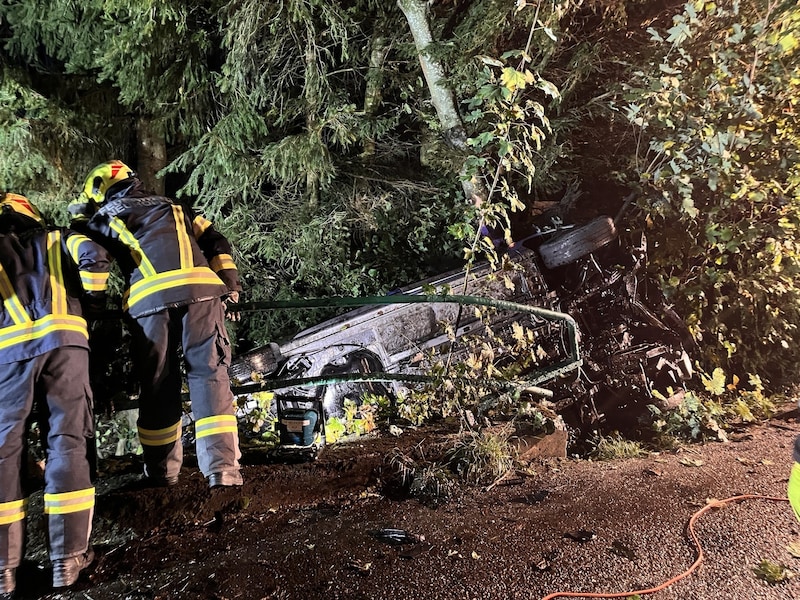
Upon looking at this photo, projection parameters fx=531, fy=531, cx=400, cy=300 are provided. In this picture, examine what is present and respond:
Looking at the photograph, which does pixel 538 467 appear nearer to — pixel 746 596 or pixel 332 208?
pixel 746 596

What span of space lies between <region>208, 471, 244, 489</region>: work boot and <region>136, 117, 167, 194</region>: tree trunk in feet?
20.6

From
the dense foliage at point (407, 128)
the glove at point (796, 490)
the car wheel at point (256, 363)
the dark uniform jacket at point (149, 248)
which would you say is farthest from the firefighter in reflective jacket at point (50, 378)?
the dense foliage at point (407, 128)

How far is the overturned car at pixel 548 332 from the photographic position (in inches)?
221

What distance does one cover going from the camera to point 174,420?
10.0ft

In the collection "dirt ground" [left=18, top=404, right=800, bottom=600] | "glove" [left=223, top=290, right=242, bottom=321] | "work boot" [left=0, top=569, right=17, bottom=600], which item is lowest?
"dirt ground" [left=18, top=404, right=800, bottom=600]

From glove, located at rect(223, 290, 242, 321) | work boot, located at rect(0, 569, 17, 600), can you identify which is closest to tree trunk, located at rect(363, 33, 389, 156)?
glove, located at rect(223, 290, 242, 321)

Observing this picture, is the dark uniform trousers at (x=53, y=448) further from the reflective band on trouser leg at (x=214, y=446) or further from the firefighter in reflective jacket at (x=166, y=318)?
the reflective band on trouser leg at (x=214, y=446)

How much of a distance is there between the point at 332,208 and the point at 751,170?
537 centimetres

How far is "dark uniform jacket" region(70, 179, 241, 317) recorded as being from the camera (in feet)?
9.49

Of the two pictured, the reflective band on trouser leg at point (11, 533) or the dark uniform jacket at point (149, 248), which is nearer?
the reflective band on trouser leg at point (11, 533)

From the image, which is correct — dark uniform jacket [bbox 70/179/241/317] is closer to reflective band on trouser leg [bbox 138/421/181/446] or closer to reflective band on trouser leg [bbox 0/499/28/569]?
reflective band on trouser leg [bbox 138/421/181/446]

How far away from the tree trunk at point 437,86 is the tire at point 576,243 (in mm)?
1161

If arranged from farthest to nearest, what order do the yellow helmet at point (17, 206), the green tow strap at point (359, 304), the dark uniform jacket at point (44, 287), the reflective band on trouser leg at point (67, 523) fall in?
the green tow strap at point (359, 304)
the yellow helmet at point (17, 206)
the dark uniform jacket at point (44, 287)
the reflective band on trouser leg at point (67, 523)

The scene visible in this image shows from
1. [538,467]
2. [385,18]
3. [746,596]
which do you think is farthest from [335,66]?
[746,596]
